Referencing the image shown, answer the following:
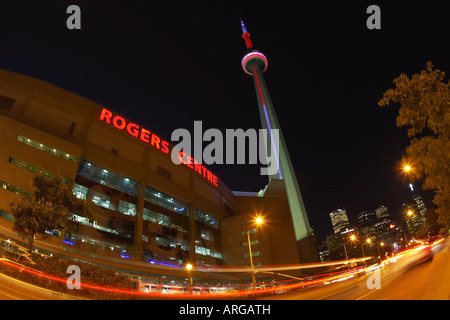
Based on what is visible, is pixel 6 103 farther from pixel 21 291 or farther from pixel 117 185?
pixel 21 291

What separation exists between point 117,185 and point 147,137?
11.4m

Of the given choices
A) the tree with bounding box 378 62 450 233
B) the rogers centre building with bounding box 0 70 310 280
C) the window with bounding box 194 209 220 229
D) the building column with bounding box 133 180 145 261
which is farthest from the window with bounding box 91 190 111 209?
the tree with bounding box 378 62 450 233

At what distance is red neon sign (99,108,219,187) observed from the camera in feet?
154

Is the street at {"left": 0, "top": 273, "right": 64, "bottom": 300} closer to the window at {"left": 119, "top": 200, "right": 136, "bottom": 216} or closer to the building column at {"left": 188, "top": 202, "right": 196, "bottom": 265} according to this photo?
the window at {"left": 119, "top": 200, "right": 136, "bottom": 216}

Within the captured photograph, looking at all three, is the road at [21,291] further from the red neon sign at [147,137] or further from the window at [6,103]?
the red neon sign at [147,137]

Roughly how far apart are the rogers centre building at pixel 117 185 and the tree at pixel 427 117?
34615mm

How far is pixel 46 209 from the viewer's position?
20.7 m

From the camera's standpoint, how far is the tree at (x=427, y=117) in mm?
8125

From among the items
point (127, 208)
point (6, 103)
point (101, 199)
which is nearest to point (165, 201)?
point (127, 208)

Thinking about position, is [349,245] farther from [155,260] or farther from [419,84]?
[419,84]

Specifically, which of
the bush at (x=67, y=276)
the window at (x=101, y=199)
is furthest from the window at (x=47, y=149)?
the bush at (x=67, y=276)
